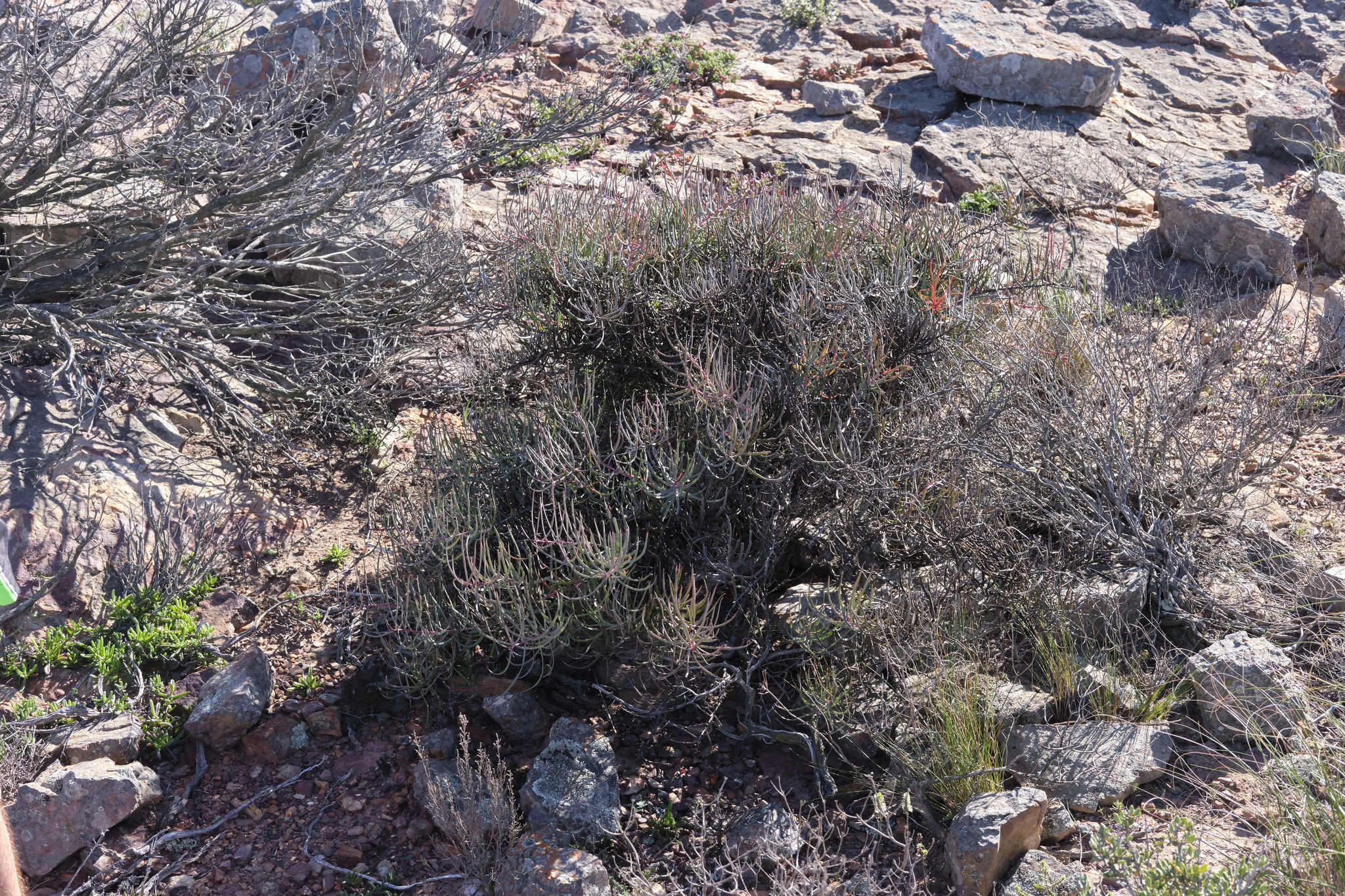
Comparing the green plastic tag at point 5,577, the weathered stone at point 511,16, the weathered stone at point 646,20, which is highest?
the weathered stone at point 511,16

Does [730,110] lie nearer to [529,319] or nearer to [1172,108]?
[1172,108]

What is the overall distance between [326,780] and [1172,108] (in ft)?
24.5

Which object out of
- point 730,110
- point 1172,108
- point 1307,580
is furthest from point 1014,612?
point 1172,108

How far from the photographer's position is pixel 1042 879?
2.75 m

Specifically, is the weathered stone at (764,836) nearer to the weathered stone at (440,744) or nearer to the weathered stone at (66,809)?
the weathered stone at (440,744)

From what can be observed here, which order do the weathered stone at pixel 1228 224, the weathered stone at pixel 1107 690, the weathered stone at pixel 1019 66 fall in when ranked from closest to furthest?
the weathered stone at pixel 1107 690 → the weathered stone at pixel 1228 224 → the weathered stone at pixel 1019 66

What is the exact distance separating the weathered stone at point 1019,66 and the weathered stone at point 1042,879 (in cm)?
608

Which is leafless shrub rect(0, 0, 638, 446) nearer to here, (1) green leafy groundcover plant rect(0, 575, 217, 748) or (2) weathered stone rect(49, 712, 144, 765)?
(1) green leafy groundcover plant rect(0, 575, 217, 748)

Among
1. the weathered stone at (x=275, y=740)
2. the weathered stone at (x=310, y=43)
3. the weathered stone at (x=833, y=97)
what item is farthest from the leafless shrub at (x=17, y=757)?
the weathered stone at (x=833, y=97)

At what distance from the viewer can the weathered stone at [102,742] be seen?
339cm

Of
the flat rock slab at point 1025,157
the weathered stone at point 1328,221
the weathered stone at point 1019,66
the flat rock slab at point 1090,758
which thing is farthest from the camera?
the weathered stone at point 1019,66

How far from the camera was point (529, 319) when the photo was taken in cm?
456

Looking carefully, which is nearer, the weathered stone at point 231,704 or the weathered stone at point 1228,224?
the weathered stone at point 231,704

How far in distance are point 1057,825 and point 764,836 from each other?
0.83 m
